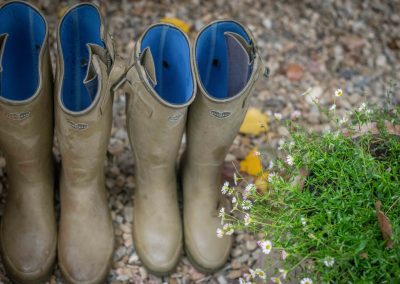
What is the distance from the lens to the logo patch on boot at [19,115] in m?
1.41

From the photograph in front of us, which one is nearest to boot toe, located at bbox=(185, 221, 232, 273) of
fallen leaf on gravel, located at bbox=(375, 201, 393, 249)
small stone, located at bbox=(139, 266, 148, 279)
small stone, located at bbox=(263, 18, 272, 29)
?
small stone, located at bbox=(139, 266, 148, 279)

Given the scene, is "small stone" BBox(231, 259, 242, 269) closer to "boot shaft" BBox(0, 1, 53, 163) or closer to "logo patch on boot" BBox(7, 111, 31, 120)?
"boot shaft" BBox(0, 1, 53, 163)

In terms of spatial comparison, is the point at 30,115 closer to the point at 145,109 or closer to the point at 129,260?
the point at 145,109

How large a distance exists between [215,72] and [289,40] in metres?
0.86

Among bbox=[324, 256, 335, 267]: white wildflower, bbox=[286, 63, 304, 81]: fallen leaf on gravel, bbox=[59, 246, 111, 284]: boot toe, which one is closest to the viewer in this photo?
bbox=[324, 256, 335, 267]: white wildflower

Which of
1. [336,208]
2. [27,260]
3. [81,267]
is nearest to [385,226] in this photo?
[336,208]

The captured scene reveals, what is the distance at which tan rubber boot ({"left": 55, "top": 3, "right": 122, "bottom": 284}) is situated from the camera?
4.77ft

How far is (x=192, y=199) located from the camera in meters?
1.78

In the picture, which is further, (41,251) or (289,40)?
(289,40)

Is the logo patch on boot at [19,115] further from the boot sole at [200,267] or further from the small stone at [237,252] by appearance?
the small stone at [237,252]

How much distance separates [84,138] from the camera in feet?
4.85

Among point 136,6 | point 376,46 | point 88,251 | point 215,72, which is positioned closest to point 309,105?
point 376,46

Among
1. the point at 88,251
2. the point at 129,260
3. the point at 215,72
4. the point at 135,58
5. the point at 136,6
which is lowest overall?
the point at 129,260

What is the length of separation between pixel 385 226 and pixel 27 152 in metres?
0.93
